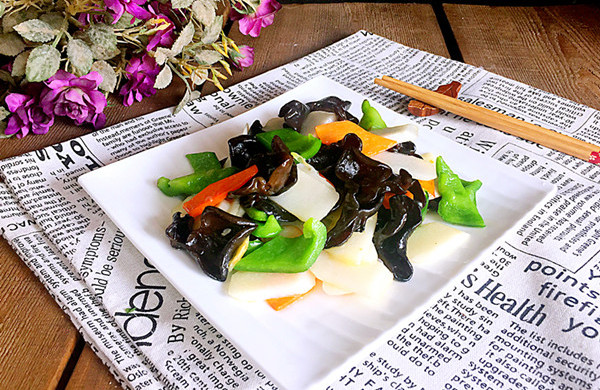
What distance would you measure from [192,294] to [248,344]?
0.10 metres

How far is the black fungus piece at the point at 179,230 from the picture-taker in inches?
30.4

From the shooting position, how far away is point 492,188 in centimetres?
93

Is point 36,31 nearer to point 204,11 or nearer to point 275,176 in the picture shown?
point 204,11

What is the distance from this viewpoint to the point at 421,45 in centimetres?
158

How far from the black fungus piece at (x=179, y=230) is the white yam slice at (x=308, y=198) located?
0.39ft

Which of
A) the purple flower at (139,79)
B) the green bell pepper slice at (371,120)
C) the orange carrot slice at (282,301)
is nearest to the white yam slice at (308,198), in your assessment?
the orange carrot slice at (282,301)

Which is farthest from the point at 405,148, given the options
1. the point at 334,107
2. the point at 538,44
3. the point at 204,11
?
the point at 538,44

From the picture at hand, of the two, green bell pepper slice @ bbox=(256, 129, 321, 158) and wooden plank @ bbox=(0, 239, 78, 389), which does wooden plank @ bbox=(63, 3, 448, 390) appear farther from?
wooden plank @ bbox=(0, 239, 78, 389)

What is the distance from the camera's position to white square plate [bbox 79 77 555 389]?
2.16 ft

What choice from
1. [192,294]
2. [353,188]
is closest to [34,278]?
[192,294]

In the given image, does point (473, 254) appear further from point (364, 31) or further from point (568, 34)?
point (568, 34)

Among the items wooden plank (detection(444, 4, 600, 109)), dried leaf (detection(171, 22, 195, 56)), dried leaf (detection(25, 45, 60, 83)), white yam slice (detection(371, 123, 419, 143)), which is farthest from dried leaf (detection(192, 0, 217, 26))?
wooden plank (detection(444, 4, 600, 109))

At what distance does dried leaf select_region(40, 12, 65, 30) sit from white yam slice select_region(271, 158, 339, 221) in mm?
554

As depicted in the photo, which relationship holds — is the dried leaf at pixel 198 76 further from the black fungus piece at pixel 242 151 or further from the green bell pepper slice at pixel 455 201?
the green bell pepper slice at pixel 455 201
